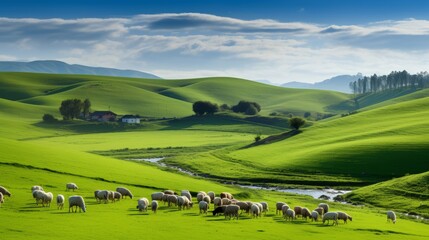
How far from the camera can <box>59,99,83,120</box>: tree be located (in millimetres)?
184125

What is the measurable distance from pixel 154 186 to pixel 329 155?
39106 mm

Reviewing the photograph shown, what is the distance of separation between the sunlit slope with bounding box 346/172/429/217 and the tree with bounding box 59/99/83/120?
136 metres

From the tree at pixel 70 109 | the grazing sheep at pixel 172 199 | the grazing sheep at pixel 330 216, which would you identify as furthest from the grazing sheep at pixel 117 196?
the tree at pixel 70 109

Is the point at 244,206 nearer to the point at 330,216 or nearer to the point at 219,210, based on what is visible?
the point at 219,210

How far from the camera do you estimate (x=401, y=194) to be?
205 ft

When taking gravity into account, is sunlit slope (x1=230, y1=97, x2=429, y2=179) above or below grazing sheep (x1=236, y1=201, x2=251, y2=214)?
above

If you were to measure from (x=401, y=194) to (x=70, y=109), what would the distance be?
142 m

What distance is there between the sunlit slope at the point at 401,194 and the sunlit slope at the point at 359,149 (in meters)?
11.5

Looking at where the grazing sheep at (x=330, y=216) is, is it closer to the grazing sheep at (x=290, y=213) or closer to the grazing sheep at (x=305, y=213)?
the grazing sheep at (x=305, y=213)

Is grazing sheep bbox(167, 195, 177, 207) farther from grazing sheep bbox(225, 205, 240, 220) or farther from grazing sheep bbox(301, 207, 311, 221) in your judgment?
grazing sheep bbox(301, 207, 311, 221)

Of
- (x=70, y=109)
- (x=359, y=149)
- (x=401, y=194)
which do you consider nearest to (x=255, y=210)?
(x=401, y=194)

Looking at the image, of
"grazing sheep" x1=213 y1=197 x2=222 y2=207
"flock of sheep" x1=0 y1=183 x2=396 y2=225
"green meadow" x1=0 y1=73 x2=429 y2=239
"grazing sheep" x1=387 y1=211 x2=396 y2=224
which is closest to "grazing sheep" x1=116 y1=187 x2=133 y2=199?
"flock of sheep" x1=0 y1=183 x2=396 y2=225

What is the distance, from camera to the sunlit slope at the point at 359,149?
265 feet

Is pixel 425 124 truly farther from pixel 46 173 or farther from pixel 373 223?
pixel 46 173
